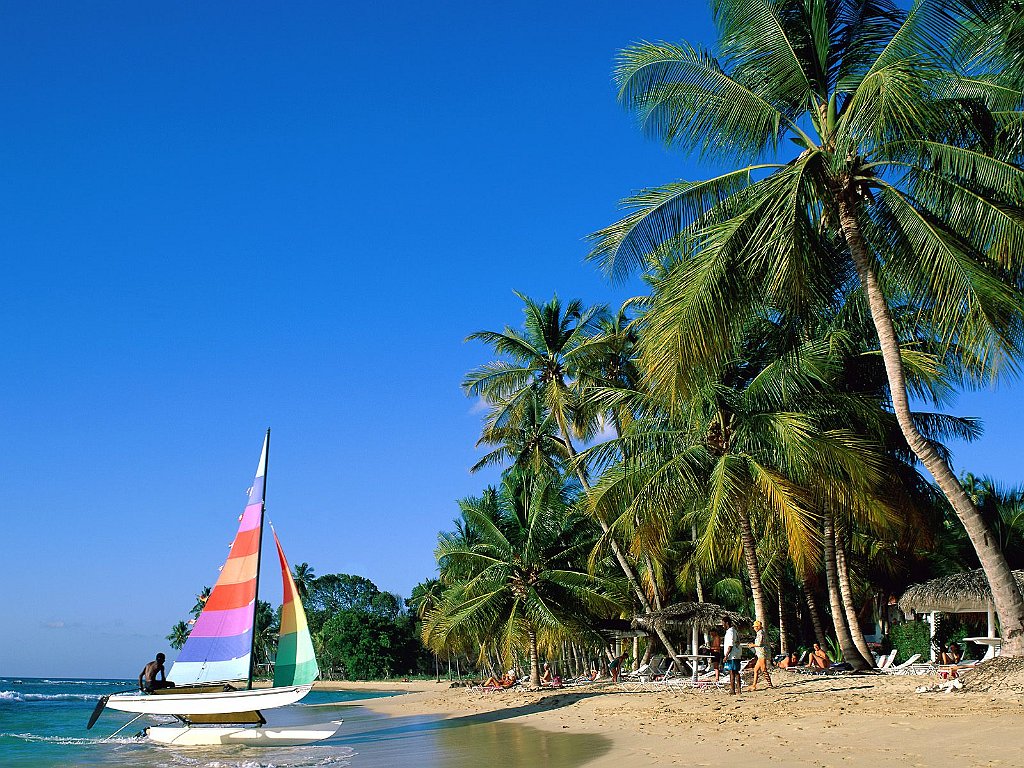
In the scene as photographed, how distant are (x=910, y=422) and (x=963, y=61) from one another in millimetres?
5840

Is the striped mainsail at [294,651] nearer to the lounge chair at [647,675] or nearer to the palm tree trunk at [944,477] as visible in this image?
the lounge chair at [647,675]

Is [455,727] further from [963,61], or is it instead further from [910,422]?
[963,61]

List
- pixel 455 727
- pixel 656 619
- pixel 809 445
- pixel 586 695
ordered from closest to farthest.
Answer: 1. pixel 809 445
2. pixel 455 727
3. pixel 586 695
4. pixel 656 619

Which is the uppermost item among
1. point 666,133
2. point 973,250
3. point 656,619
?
point 666,133

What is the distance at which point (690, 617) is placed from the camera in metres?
Result: 26.0

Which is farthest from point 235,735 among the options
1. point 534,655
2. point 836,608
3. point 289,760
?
point 836,608

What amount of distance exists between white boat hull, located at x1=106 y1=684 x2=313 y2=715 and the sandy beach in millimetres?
5554

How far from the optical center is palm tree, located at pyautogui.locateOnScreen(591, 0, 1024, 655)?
1216cm

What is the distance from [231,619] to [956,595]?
1860 centimetres

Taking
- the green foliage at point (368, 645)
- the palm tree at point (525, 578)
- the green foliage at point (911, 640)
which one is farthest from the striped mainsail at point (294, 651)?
the green foliage at point (368, 645)

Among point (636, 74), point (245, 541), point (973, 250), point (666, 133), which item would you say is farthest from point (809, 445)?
point (245, 541)

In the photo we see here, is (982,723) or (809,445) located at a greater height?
(809,445)

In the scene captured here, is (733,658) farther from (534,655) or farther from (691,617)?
(534,655)

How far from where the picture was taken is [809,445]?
57.2 ft
